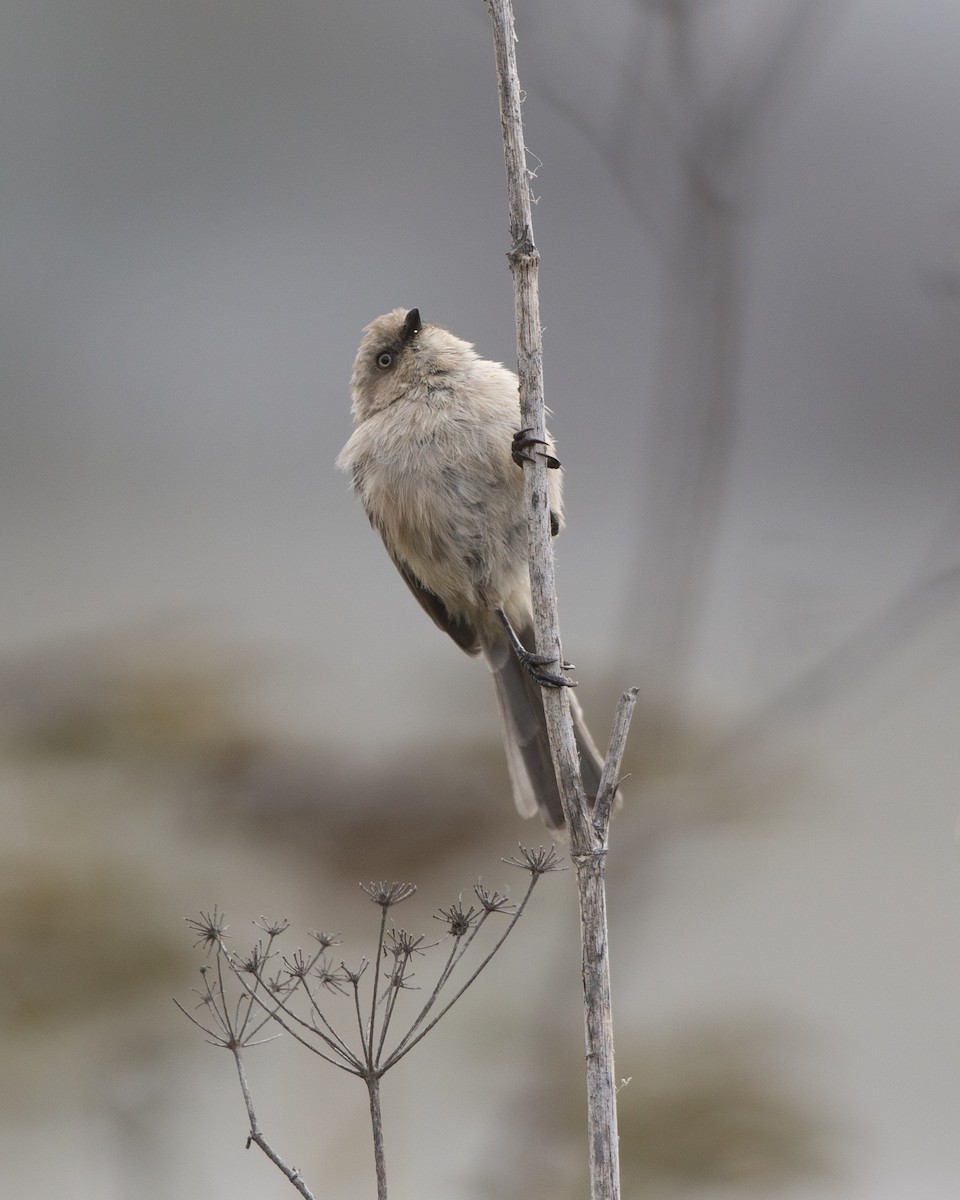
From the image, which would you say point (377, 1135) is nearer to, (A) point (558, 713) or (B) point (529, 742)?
(A) point (558, 713)

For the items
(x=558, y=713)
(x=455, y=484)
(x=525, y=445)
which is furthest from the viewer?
(x=455, y=484)

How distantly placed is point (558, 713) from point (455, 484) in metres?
0.43

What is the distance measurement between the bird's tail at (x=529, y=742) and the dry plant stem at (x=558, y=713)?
0.94 ft

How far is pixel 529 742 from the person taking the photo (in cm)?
122

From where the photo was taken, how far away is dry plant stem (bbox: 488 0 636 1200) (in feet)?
2.31

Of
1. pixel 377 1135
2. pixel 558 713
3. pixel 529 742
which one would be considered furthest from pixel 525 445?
pixel 377 1135

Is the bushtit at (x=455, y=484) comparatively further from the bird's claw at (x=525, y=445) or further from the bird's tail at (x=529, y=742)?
the bird's claw at (x=525, y=445)

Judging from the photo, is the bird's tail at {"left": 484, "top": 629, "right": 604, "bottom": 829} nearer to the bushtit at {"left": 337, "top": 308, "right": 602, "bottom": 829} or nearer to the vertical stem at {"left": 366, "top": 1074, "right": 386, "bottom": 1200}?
the bushtit at {"left": 337, "top": 308, "right": 602, "bottom": 829}

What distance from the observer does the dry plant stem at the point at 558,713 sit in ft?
2.31

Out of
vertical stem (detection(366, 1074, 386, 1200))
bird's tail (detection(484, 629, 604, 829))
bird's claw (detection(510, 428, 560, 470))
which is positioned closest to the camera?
vertical stem (detection(366, 1074, 386, 1200))

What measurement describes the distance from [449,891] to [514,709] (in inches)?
16.5

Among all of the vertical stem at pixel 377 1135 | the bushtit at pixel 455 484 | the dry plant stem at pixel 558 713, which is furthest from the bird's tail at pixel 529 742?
the vertical stem at pixel 377 1135

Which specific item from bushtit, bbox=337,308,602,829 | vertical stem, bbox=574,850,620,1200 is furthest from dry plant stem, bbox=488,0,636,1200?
bushtit, bbox=337,308,602,829

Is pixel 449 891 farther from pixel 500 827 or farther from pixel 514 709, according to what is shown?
Result: pixel 514 709
